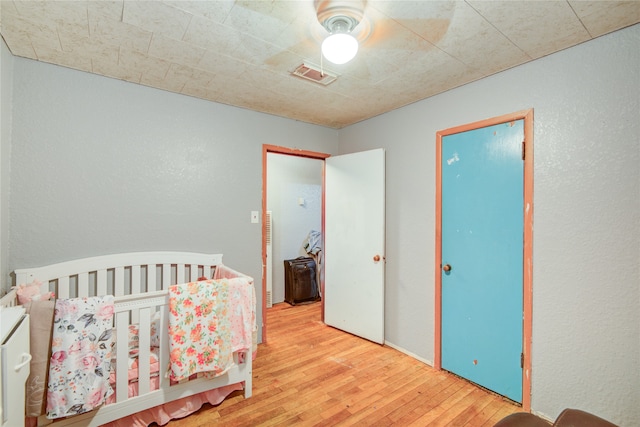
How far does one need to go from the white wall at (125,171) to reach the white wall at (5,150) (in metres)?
0.04

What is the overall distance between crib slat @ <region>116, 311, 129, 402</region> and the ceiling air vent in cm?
190

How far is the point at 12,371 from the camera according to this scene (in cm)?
109

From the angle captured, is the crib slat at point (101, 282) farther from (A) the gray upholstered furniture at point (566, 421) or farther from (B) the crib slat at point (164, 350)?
(A) the gray upholstered furniture at point (566, 421)

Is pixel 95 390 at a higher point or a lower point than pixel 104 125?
lower

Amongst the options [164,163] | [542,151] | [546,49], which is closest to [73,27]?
[164,163]

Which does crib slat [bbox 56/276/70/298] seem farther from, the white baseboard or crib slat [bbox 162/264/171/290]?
the white baseboard

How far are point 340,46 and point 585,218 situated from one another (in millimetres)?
1690

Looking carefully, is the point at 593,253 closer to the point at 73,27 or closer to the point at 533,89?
the point at 533,89

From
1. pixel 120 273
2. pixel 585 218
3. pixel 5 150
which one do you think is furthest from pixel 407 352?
pixel 5 150

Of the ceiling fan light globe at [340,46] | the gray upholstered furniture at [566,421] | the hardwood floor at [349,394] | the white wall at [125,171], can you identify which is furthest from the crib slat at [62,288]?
the gray upholstered furniture at [566,421]

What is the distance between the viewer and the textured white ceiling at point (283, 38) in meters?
1.43

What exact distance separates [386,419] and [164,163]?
2.49 meters

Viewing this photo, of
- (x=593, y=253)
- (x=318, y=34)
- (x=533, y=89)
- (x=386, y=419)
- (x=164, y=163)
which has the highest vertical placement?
(x=318, y=34)

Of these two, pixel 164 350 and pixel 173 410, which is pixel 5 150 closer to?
pixel 164 350
